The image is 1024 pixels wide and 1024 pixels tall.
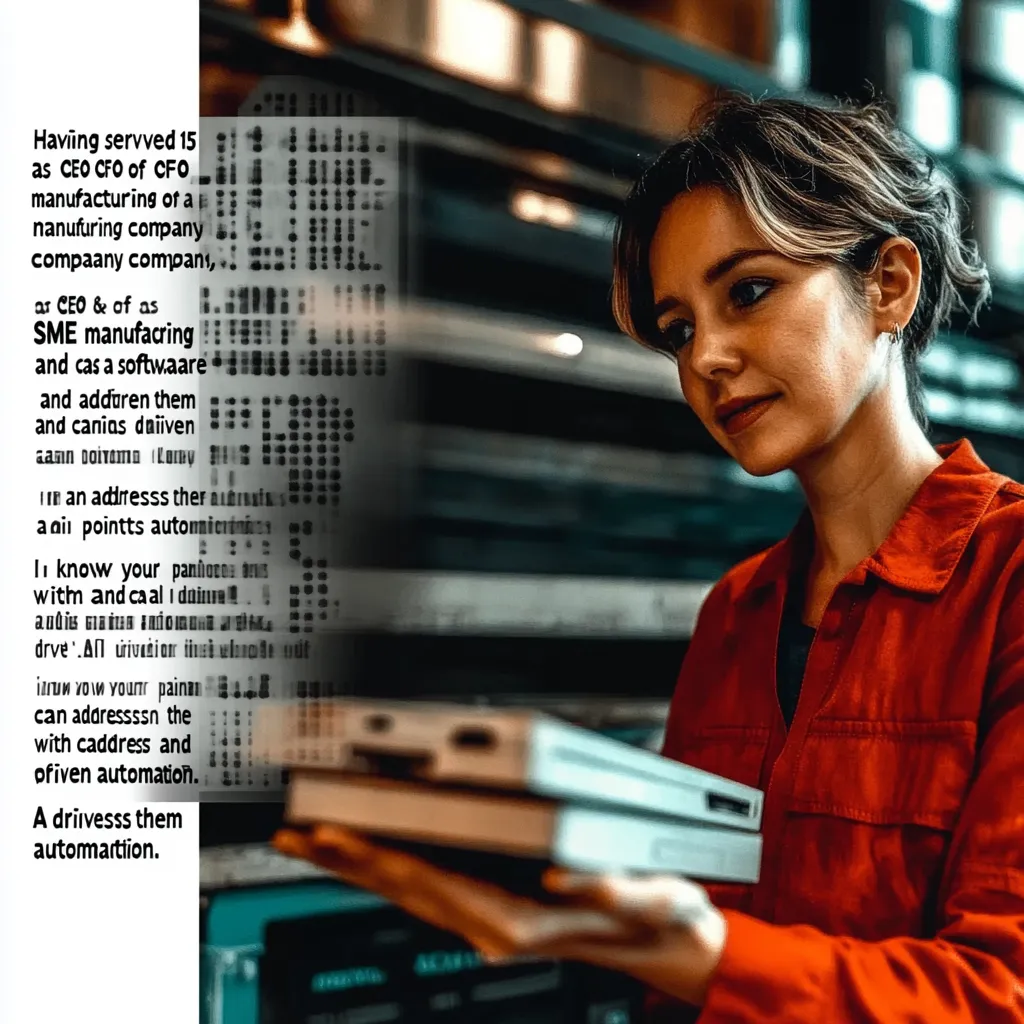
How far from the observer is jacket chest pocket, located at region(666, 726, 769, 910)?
107 cm

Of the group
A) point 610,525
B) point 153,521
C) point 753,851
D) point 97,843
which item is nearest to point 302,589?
point 153,521

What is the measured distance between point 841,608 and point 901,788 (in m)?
0.18

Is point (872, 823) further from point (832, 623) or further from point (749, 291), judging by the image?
point (749, 291)

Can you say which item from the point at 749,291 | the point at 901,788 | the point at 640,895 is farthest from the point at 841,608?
the point at 640,895

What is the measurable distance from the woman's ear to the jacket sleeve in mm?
473

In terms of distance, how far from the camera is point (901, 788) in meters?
0.95

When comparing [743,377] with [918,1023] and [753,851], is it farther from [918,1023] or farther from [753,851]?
[918,1023]

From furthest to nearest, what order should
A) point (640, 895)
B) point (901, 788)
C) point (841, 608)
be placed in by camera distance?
point (841, 608) < point (901, 788) < point (640, 895)

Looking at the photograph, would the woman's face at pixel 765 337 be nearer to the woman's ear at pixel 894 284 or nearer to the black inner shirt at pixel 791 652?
the woman's ear at pixel 894 284

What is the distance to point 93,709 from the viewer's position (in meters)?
1.22

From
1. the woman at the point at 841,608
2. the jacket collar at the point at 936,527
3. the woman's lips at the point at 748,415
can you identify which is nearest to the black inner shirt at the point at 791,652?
the woman at the point at 841,608

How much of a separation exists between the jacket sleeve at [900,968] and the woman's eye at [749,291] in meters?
0.50

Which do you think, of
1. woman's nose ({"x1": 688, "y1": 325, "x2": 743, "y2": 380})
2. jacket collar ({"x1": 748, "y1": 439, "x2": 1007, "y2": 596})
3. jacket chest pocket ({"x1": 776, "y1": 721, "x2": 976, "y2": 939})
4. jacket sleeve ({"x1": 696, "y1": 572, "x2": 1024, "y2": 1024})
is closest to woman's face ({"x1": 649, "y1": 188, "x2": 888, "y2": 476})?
woman's nose ({"x1": 688, "y1": 325, "x2": 743, "y2": 380})

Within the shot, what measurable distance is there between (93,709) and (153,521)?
0.72ft
